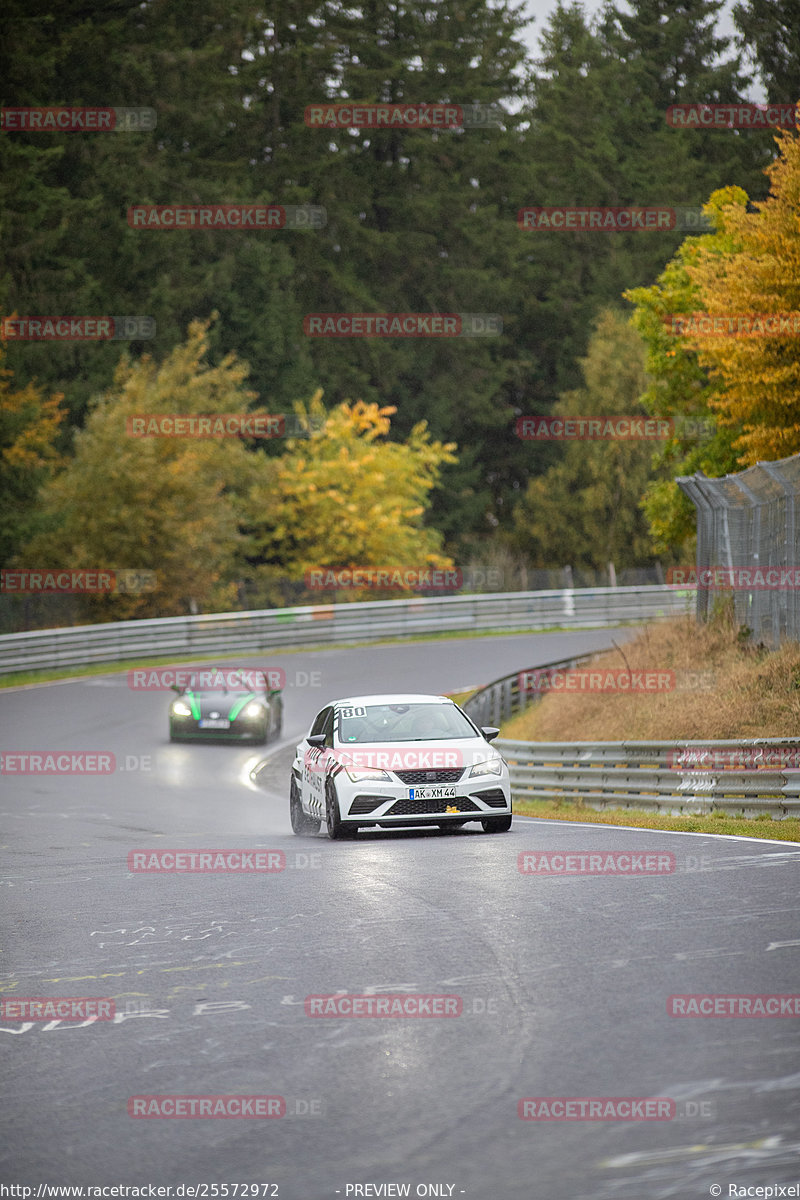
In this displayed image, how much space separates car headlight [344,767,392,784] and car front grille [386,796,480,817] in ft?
0.85

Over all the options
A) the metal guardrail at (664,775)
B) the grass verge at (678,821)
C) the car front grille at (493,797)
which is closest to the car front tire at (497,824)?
the car front grille at (493,797)

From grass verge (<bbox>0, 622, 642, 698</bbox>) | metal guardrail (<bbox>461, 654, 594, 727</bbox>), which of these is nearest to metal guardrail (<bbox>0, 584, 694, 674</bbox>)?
grass verge (<bbox>0, 622, 642, 698</bbox>)

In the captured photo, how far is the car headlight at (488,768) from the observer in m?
15.2

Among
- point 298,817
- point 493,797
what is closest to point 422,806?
point 493,797

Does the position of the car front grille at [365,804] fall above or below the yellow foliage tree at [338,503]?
below

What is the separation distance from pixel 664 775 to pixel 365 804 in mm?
4563

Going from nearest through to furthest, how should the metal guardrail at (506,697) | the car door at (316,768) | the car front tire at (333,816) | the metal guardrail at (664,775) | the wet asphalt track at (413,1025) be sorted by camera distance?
the wet asphalt track at (413,1025)
the car front tire at (333,816)
the car door at (316,768)
the metal guardrail at (664,775)
the metal guardrail at (506,697)

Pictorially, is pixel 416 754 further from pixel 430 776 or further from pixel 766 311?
pixel 766 311

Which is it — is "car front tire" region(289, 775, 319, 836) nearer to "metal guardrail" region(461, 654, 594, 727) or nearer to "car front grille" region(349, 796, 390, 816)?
"car front grille" region(349, 796, 390, 816)

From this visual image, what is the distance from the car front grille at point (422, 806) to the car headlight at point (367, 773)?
26cm

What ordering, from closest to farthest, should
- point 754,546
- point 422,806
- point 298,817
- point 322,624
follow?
point 422,806, point 298,817, point 754,546, point 322,624

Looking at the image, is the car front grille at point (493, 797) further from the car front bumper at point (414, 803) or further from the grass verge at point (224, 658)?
the grass verge at point (224, 658)

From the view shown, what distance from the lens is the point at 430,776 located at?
15062 mm

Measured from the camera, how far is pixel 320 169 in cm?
6862
